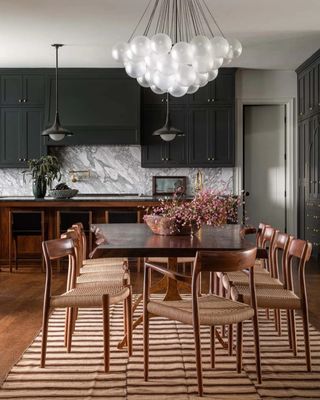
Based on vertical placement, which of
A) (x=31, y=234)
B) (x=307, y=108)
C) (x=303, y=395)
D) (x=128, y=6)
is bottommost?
(x=303, y=395)

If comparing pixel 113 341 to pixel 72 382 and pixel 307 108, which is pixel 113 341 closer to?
pixel 72 382

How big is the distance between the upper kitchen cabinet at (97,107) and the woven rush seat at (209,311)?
6205mm

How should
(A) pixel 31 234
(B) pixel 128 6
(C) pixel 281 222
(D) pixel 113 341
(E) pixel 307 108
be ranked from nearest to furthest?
1. (D) pixel 113 341
2. (B) pixel 128 6
3. (A) pixel 31 234
4. (E) pixel 307 108
5. (C) pixel 281 222

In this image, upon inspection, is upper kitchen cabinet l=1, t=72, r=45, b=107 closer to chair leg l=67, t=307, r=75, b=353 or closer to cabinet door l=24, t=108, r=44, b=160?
cabinet door l=24, t=108, r=44, b=160

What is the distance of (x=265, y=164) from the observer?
10.1 m

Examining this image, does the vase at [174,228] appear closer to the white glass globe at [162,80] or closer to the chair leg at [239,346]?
the chair leg at [239,346]

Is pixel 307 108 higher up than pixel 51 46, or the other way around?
pixel 51 46

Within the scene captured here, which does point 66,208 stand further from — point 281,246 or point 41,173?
point 281,246

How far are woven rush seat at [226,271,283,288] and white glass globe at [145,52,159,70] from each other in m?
1.99

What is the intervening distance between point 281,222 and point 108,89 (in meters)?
3.62

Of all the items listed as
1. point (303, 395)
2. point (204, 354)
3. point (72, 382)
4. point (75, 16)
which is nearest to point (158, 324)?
point (204, 354)

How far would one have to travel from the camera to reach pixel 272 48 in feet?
26.9

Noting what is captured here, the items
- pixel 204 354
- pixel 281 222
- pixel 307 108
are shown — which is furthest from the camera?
pixel 281 222

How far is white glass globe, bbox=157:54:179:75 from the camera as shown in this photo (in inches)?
199
